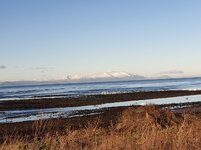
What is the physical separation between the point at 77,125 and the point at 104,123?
153cm

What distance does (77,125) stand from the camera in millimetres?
26516

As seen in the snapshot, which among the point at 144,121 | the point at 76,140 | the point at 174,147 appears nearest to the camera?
the point at 174,147

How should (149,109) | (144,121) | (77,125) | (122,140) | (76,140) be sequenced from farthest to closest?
(77,125) < (149,109) < (144,121) < (76,140) < (122,140)

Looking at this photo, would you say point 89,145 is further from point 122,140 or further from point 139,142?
point 139,142

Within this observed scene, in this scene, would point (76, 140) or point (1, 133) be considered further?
point (1, 133)

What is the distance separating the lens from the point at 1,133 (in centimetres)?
2308

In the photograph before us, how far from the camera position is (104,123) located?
87.4ft

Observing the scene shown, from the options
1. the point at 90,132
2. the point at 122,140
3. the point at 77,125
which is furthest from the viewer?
the point at 77,125

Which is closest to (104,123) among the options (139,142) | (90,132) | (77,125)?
(77,125)

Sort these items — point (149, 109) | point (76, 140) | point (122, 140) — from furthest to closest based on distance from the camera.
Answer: point (149, 109) < point (76, 140) < point (122, 140)

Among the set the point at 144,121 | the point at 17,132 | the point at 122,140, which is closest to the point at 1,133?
the point at 17,132

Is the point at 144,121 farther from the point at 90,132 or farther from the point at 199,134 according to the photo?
the point at 199,134

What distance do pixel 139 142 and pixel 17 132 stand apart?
12515 mm

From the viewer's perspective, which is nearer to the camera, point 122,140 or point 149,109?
point 122,140
